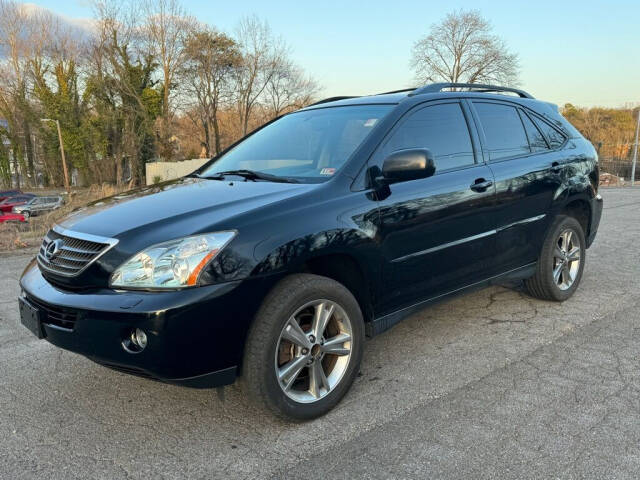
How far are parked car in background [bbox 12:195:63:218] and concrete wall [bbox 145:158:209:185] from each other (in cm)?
581

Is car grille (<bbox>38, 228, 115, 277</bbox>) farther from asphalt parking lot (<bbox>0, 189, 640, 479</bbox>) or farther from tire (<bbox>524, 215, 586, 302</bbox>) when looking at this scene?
tire (<bbox>524, 215, 586, 302</bbox>)

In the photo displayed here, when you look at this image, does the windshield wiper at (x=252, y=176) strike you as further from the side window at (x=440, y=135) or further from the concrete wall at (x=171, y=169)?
the concrete wall at (x=171, y=169)

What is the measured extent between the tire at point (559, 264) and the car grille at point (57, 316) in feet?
12.0

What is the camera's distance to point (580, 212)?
496 cm

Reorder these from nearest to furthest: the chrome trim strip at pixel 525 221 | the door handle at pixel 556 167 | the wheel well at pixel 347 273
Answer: the wheel well at pixel 347 273 → the chrome trim strip at pixel 525 221 → the door handle at pixel 556 167

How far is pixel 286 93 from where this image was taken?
48.5 meters

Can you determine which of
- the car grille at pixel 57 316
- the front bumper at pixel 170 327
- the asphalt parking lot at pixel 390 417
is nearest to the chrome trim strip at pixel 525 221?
the asphalt parking lot at pixel 390 417

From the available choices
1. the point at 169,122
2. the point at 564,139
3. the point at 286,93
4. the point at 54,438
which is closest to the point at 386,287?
the point at 54,438

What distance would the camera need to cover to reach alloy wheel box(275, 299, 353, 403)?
2734 mm

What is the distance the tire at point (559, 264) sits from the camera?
4.51m

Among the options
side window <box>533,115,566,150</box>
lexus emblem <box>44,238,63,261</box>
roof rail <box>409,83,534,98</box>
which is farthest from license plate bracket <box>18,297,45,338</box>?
Result: side window <box>533,115,566,150</box>

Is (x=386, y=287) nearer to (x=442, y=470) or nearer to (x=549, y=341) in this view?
(x=442, y=470)

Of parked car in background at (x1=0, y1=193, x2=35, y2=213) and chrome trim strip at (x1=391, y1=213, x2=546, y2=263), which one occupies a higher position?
chrome trim strip at (x1=391, y1=213, x2=546, y2=263)

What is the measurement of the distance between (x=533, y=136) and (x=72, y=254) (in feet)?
12.0
